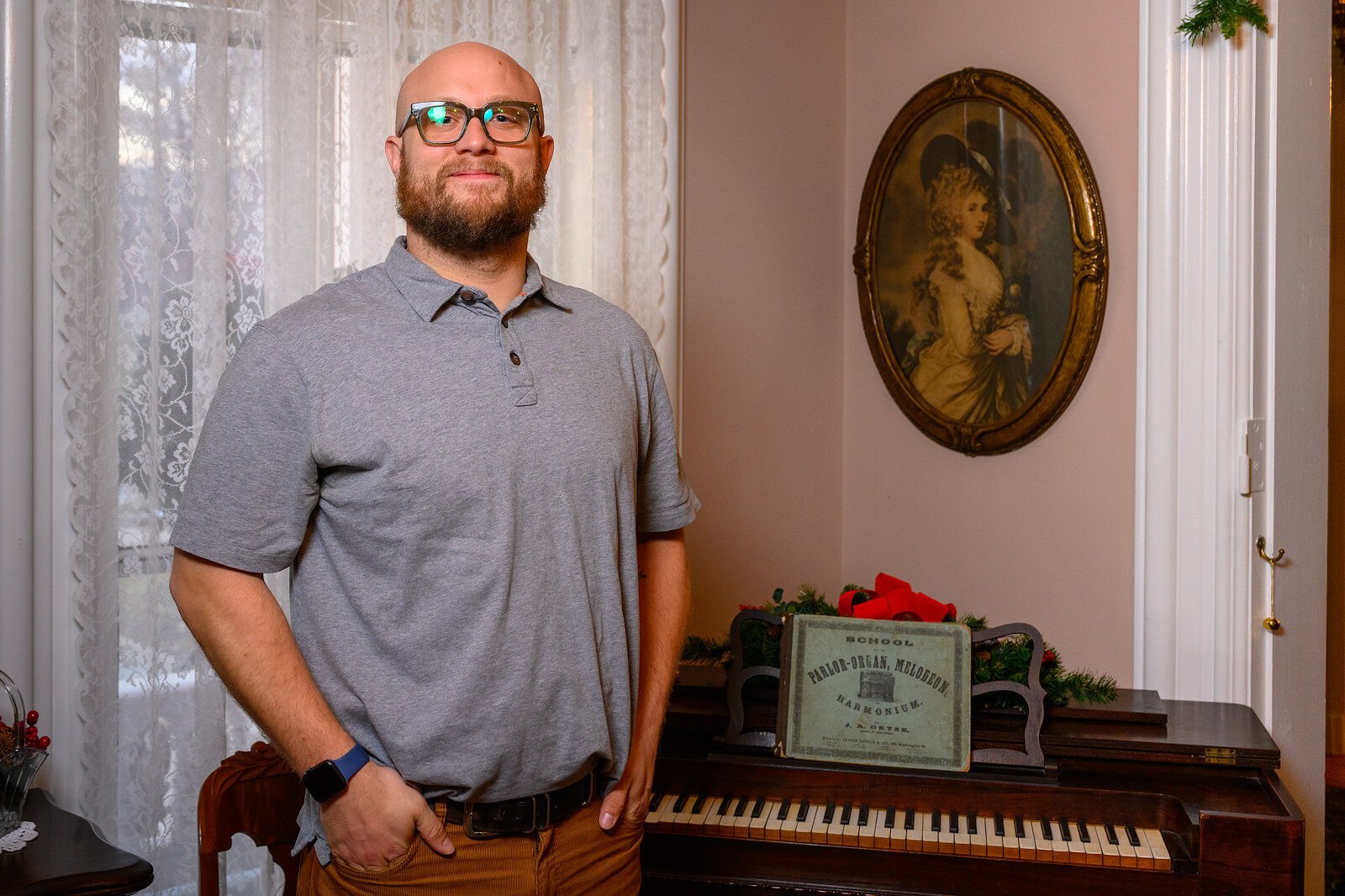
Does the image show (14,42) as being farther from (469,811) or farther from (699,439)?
(699,439)

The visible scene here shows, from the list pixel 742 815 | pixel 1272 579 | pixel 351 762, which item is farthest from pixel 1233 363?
pixel 351 762

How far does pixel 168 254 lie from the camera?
7.20ft

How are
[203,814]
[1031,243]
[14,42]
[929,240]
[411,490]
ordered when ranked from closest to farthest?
[411,490] < [203,814] < [14,42] < [1031,243] < [929,240]

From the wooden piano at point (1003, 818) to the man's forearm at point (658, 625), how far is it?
1.53ft

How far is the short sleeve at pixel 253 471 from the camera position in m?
1.40

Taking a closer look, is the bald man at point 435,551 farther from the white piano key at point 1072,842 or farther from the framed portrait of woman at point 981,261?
the framed portrait of woman at point 981,261

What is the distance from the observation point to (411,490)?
4.62ft

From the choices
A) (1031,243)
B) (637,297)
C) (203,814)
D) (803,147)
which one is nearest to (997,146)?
(1031,243)

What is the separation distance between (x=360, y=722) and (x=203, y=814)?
59cm

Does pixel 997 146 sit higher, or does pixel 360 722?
pixel 997 146

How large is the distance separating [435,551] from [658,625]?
1.45 ft

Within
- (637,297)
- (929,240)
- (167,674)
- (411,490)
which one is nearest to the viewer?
(411,490)

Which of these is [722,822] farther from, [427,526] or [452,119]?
[452,119]

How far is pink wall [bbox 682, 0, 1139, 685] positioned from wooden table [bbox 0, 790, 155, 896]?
5.94ft
